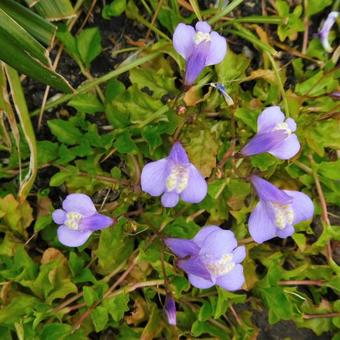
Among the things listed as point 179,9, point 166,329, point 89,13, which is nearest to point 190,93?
point 179,9

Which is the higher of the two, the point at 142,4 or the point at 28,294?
the point at 142,4

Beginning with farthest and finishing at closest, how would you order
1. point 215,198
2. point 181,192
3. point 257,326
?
point 257,326 < point 215,198 < point 181,192

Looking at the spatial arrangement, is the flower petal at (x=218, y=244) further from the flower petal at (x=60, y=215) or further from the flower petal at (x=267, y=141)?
the flower petal at (x=60, y=215)

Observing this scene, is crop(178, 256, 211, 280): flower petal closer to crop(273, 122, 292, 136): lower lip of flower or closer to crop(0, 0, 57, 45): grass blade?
crop(273, 122, 292, 136): lower lip of flower

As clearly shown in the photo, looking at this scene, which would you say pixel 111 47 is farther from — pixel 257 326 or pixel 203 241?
pixel 257 326

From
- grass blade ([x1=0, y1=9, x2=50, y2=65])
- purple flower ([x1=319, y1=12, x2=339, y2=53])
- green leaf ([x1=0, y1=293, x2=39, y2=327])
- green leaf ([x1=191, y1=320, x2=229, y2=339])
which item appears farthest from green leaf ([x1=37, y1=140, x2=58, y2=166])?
purple flower ([x1=319, y1=12, x2=339, y2=53])

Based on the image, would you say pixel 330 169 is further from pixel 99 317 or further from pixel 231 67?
pixel 99 317
